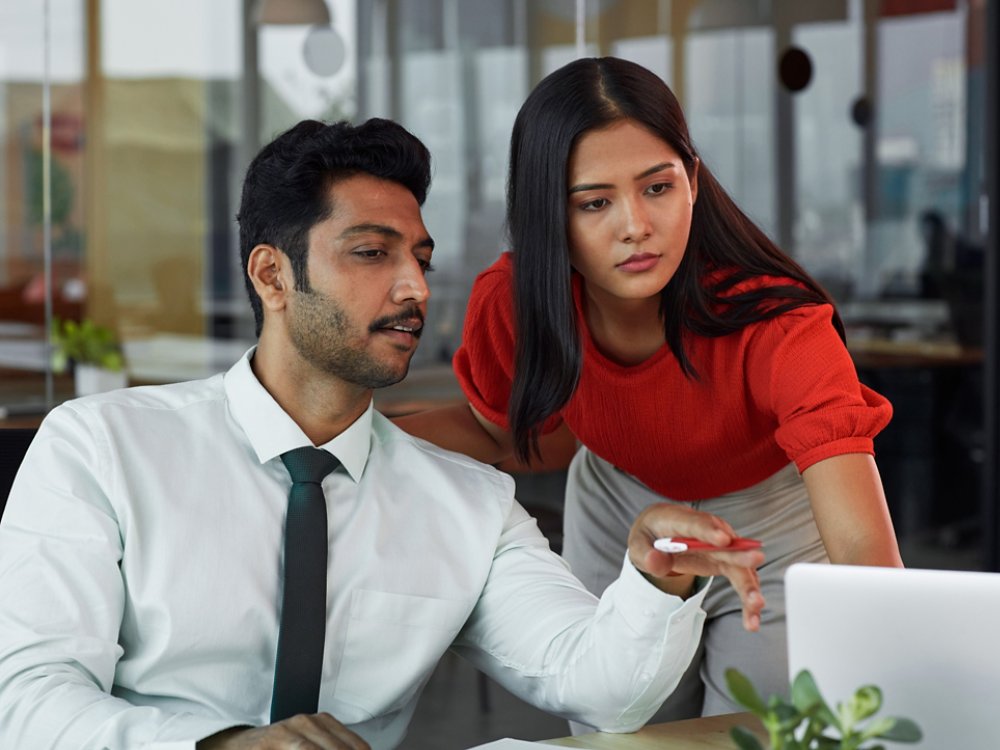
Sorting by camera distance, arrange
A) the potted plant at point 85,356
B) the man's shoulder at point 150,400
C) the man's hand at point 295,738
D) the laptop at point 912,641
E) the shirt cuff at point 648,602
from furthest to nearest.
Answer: the potted plant at point 85,356
the man's shoulder at point 150,400
the shirt cuff at point 648,602
the man's hand at point 295,738
the laptop at point 912,641

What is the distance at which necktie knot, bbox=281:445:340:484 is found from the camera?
163cm

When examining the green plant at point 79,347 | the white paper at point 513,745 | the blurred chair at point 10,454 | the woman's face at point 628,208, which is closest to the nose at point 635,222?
the woman's face at point 628,208

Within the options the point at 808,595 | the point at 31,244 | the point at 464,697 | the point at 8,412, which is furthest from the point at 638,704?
the point at 31,244

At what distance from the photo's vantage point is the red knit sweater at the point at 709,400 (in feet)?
5.58

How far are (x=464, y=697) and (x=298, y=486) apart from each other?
8.39ft

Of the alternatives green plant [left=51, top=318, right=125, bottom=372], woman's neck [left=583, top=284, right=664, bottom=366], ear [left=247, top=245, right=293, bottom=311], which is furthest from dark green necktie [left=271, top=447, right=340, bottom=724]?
green plant [left=51, top=318, right=125, bottom=372]

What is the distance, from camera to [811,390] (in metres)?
1.72

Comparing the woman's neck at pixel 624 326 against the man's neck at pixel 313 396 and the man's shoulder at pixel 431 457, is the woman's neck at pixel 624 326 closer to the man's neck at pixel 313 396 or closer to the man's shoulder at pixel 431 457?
the man's shoulder at pixel 431 457

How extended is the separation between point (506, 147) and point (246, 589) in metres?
3.42

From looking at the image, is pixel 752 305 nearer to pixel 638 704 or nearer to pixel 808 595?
pixel 638 704

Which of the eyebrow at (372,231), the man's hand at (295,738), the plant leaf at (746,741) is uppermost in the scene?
the eyebrow at (372,231)

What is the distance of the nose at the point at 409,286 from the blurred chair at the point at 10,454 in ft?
1.72

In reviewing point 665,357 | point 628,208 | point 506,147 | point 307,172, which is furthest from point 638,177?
point 506,147

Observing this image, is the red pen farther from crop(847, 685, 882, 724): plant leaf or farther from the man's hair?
the man's hair
